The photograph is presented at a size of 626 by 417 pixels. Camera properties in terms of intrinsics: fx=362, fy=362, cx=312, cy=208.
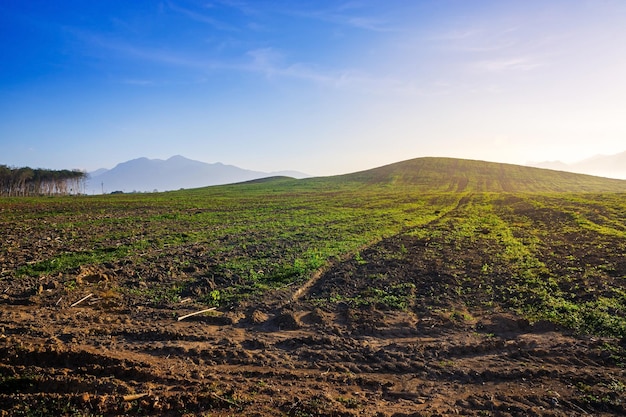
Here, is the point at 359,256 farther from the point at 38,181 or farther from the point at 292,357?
the point at 38,181

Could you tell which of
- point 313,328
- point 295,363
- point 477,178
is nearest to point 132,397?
point 295,363

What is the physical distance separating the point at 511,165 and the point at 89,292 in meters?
141

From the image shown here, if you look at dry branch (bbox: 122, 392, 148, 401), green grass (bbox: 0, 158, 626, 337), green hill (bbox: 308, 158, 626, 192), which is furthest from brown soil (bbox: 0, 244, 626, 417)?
green hill (bbox: 308, 158, 626, 192)

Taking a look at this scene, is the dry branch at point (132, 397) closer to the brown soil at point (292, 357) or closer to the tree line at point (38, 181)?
the brown soil at point (292, 357)

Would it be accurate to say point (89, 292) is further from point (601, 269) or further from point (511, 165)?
point (511, 165)

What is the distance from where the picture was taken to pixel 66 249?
17.5 metres

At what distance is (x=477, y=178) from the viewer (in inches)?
4087

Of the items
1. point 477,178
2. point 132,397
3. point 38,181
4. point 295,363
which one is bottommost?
point 295,363

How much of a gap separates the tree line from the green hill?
88.5m

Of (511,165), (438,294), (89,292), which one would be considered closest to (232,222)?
(89,292)

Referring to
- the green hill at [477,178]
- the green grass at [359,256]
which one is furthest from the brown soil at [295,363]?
the green hill at [477,178]

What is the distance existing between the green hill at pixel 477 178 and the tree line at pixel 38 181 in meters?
88.5

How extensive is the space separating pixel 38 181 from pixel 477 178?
12670 cm

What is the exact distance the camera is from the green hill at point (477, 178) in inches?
3499
